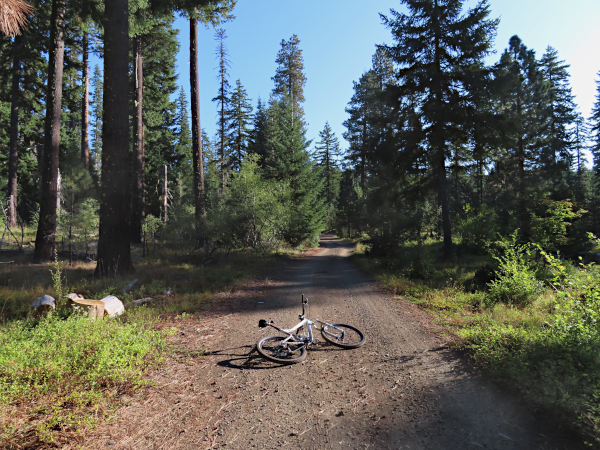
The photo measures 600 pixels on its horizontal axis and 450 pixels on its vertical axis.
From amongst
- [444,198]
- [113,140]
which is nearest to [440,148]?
[444,198]

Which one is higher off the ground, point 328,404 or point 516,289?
point 516,289

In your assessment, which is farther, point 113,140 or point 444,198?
point 444,198

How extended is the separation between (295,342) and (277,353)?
0.36 m

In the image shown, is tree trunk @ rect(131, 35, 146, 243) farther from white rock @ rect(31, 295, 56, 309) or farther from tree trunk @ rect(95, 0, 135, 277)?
white rock @ rect(31, 295, 56, 309)

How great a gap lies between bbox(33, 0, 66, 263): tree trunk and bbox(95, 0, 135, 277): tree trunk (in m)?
4.67

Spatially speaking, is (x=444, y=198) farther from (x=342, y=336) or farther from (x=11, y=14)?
(x=11, y=14)

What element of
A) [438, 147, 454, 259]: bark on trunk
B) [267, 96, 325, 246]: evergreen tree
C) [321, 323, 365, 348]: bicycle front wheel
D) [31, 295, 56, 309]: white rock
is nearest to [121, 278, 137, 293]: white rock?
[31, 295, 56, 309]: white rock

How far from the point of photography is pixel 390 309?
25.5ft

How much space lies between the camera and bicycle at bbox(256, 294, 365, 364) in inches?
182

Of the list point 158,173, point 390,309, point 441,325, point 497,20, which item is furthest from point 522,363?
point 158,173

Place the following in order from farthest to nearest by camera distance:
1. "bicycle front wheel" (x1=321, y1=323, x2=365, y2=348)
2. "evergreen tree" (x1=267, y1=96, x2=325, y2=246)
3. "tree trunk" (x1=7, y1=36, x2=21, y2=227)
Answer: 1. "evergreen tree" (x1=267, y1=96, x2=325, y2=246)
2. "tree trunk" (x1=7, y1=36, x2=21, y2=227)
3. "bicycle front wheel" (x1=321, y1=323, x2=365, y2=348)

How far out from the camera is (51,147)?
39.8ft

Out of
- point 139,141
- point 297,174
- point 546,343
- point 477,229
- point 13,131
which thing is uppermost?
point 13,131

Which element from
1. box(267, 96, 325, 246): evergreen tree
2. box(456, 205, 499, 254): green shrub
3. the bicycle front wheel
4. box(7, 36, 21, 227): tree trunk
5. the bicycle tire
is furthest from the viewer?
box(267, 96, 325, 246): evergreen tree
